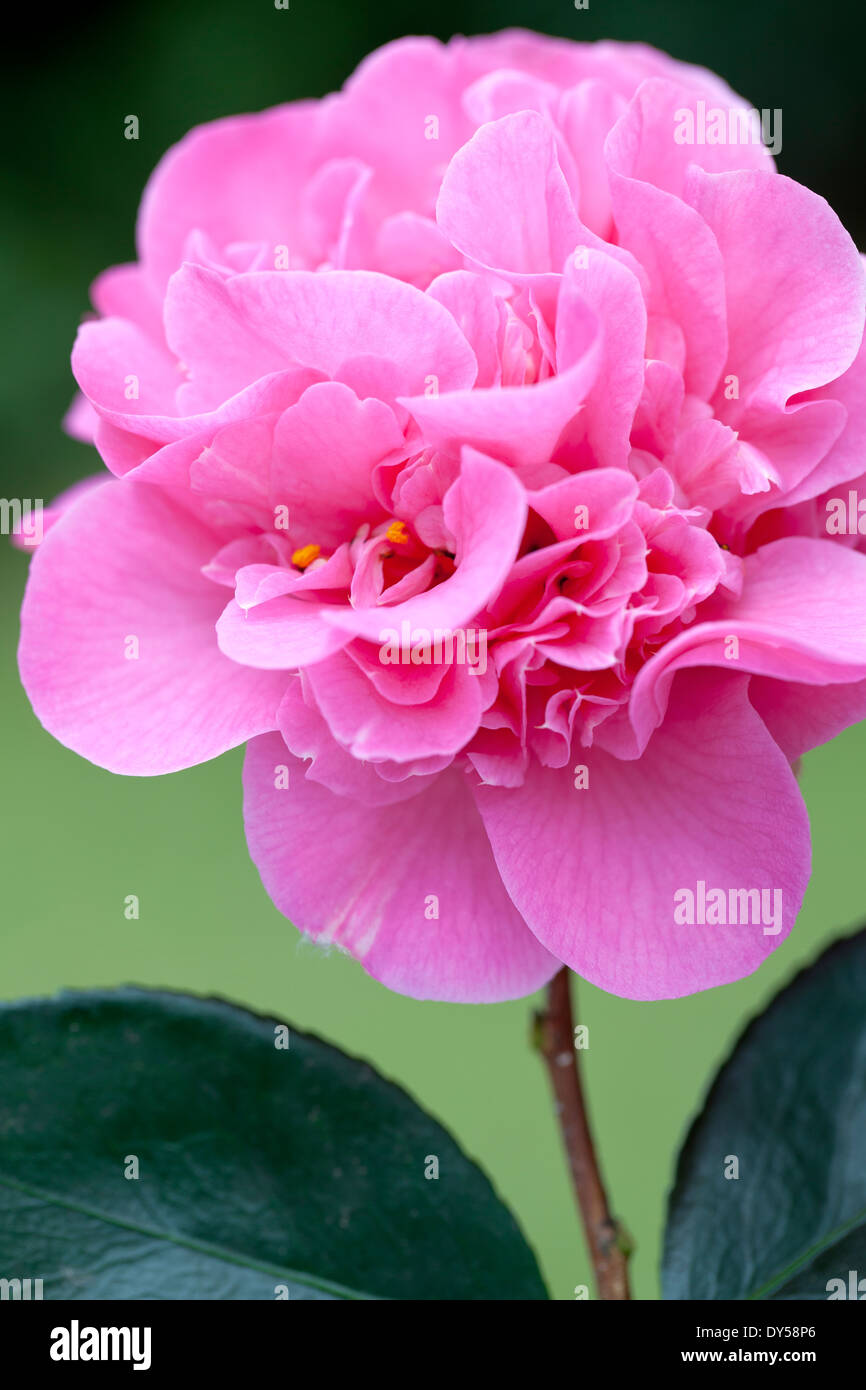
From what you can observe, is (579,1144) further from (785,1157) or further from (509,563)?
(509,563)

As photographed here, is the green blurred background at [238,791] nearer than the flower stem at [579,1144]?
No

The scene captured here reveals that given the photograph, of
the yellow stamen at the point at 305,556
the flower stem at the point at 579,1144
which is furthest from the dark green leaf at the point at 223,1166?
the yellow stamen at the point at 305,556

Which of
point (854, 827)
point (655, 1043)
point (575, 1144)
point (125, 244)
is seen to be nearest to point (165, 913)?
point (655, 1043)

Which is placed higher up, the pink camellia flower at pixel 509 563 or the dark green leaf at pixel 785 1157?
the pink camellia flower at pixel 509 563

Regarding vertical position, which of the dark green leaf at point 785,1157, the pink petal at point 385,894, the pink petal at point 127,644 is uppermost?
the pink petal at point 127,644

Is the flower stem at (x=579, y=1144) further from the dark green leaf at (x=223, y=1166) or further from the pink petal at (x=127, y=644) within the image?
the pink petal at (x=127, y=644)

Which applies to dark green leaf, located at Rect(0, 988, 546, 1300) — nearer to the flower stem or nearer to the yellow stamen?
A: the flower stem

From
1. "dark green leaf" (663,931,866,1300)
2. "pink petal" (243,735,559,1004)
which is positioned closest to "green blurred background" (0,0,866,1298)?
"pink petal" (243,735,559,1004)
